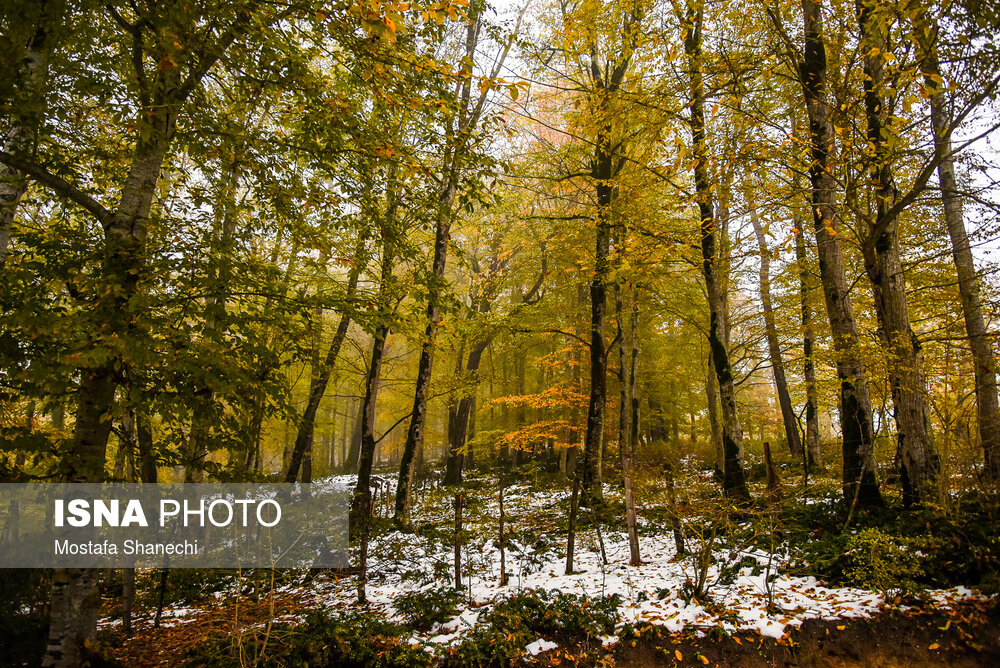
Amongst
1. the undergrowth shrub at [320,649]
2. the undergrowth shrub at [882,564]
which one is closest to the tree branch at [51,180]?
the undergrowth shrub at [320,649]

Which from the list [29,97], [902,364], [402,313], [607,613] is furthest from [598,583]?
[29,97]

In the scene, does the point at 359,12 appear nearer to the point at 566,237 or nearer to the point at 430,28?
the point at 430,28

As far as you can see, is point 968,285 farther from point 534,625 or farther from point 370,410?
point 370,410

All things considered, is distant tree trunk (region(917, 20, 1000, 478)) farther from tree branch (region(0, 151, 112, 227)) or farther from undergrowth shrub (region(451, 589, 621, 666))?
→ tree branch (region(0, 151, 112, 227))

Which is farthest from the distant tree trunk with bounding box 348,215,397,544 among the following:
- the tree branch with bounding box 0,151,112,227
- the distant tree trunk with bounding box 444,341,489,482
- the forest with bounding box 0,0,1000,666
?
the distant tree trunk with bounding box 444,341,489,482

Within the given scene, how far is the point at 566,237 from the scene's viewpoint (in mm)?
11047

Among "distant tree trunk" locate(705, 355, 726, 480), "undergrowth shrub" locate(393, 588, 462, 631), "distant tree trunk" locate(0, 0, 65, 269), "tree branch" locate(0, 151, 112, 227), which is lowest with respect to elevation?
"undergrowth shrub" locate(393, 588, 462, 631)

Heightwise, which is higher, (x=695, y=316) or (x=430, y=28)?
(x=430, y=28)

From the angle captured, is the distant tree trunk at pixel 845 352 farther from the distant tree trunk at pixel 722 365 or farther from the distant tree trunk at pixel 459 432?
the distant tree trunk at pixel 459 432

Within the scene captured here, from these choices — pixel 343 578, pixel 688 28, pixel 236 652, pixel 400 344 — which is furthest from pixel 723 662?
pixel 400 344

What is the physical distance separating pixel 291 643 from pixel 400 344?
2349cm

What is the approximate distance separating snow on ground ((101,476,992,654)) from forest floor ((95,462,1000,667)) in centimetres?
2

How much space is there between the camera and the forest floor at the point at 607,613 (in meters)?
4.00

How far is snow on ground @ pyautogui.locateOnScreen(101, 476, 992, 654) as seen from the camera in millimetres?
4430
